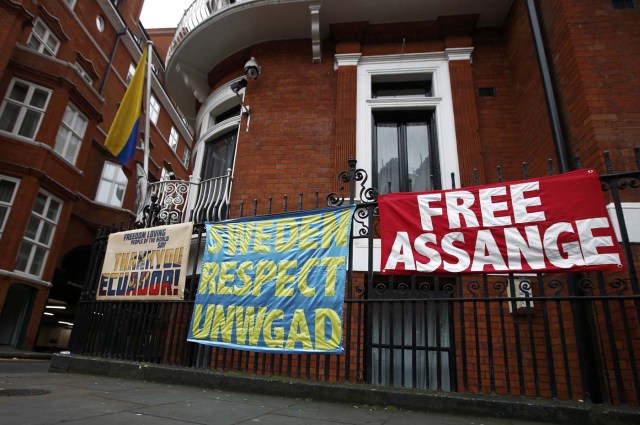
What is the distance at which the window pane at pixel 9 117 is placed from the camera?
38.3 feet

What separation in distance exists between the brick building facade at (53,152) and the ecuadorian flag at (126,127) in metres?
1.05

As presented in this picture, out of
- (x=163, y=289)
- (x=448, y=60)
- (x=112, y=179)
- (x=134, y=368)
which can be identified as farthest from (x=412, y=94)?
(x=112, y=179)

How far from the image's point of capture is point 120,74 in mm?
17891

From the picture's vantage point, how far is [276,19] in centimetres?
803

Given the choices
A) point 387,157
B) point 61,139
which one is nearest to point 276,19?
point 387,157

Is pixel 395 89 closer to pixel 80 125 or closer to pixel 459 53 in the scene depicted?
pixel 459 53

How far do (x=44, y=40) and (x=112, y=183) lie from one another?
583cm

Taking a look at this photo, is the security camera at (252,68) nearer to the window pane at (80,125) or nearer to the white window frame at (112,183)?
the window pane at (80,125)

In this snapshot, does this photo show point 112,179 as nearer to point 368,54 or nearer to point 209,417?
point 368,54

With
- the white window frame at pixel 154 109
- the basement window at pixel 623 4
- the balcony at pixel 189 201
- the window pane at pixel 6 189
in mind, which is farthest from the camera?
the white window frame at pixel 154 109

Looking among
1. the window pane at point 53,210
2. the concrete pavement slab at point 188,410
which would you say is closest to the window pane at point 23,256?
the window pane at point 53,210

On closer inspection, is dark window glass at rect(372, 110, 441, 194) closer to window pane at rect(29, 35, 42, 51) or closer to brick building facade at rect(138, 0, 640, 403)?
brick building facade at rect(138, 0, 640, 403)

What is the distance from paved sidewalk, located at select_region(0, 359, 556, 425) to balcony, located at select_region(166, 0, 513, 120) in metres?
6.80

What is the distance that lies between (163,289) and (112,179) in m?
13.2
